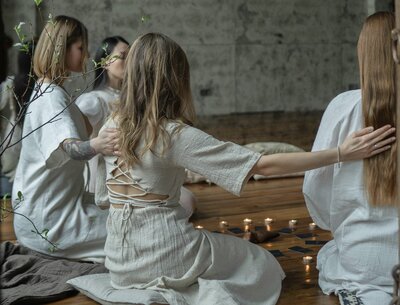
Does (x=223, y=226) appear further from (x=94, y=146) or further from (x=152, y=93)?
(x=152, y=93)

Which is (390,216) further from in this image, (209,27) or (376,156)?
(209,27)

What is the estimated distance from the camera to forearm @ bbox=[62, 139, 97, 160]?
3.45m

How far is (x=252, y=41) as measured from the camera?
31.9ft

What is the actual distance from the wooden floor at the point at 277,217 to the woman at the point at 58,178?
495mm

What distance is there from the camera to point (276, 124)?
373 inches

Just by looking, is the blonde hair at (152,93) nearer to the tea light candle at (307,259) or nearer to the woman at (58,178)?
the woman at (58,178)

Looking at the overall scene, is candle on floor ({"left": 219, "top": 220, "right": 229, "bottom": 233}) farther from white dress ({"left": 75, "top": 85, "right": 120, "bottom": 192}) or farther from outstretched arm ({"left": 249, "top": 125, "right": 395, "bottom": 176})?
outstretched arm ({"left": 249, "top": 125, "right": 395, "bottom": 176})

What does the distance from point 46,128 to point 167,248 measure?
3.34ft

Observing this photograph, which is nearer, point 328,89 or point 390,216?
point 390,216

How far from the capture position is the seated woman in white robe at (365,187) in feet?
9.55

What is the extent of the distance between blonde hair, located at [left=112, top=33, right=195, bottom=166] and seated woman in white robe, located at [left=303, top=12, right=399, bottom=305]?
636 millimetres

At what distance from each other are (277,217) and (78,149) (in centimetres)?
184

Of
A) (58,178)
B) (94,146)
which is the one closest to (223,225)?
(58,178)

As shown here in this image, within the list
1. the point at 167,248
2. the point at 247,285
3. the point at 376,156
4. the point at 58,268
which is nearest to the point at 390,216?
the point at 376,156
